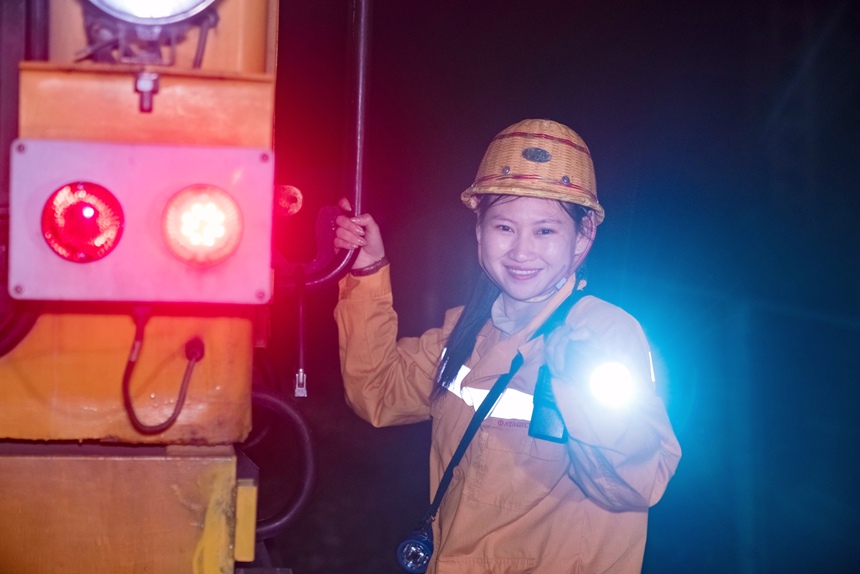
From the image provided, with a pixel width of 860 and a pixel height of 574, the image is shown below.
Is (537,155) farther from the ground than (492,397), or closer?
farther from the ground

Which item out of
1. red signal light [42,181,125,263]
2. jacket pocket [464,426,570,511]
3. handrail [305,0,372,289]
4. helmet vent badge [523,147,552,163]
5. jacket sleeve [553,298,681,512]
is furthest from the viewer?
helmet vent badge [523,147,552,163]

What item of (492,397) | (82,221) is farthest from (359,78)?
(492,397)

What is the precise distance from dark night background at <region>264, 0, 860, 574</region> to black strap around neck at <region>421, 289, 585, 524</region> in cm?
111

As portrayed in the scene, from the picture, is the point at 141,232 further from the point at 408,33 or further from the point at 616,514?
the point at 408,33

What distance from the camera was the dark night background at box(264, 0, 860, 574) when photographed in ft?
9.62

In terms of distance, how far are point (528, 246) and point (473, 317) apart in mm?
364

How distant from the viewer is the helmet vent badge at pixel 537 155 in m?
2.04

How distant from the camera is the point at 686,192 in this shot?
10.3 ft

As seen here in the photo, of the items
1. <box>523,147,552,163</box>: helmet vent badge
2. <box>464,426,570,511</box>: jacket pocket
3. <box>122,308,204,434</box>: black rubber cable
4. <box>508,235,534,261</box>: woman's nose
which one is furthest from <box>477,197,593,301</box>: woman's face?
<box>122,308,204,434</box>: black rubber cable

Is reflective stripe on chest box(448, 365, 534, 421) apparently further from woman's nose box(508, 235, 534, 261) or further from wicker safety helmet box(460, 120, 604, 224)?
wicker safety helmet box(460, 120, 604, 224)

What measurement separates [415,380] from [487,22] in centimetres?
163

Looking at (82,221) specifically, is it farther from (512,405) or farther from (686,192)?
(686,192)

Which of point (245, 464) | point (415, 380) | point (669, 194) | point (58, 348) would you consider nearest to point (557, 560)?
point (415, 380)

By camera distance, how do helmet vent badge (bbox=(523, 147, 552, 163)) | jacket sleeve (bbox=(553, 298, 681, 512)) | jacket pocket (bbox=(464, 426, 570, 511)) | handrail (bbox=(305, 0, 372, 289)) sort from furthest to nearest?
helmet vent badge (bbox=(523, 147, 552, 163))
jacket pocket (bbox=(464, 426, 570, 511))
jacket sleeve (bbox=(553, 298, 681, 512))
handrail (bbox=(305, 0, 372, 289))
